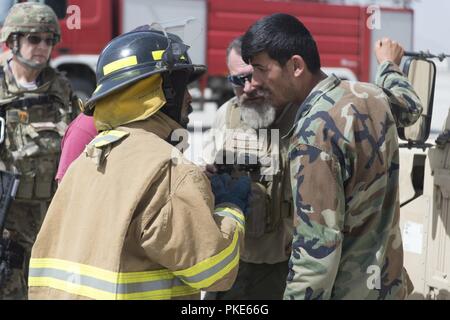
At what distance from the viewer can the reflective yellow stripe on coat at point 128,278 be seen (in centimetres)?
189

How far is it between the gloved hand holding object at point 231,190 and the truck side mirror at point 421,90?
2.79ft

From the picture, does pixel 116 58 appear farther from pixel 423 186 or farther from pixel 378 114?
pixel 423 186

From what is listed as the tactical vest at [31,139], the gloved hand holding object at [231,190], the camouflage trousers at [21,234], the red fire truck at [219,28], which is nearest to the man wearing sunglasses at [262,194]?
the gloved hand holding object at [231,190]

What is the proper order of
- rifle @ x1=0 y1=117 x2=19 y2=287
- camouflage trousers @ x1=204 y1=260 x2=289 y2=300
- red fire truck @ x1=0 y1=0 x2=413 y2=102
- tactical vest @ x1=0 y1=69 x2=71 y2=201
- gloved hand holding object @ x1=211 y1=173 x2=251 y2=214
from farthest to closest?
red fire truck @ x1=0 y1=0 x2=413 y2=102 < tactical vest @ x1=0 y1=69 x2=71 y2=201 < rifle @ x1=0 y1=117 x2=19 y2=287 < camouflage trousers @ x1=204 y1=260 x2=289 y2=300 < gloved hand holding object @ x1=211 y1=173 x2=251 y2=214

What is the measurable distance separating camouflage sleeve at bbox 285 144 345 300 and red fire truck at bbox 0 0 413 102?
8.48 m

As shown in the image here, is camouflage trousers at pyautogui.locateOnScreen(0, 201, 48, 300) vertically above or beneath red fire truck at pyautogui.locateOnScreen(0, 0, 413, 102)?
beneath

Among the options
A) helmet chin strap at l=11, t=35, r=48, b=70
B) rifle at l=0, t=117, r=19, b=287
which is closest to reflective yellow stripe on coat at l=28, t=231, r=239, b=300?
rifle at l=0, t=117, r=19, b=287

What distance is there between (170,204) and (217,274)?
0.89ft

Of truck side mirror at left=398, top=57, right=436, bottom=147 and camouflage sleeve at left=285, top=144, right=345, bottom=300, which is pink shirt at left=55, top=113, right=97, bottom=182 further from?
truck side mirror at left=398, top=57, right=436, bottom=147

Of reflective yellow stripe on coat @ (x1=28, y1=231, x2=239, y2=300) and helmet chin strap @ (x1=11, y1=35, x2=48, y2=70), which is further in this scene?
helmet chin strap @ (x1=11, y1=35, x2=48, y2=70)

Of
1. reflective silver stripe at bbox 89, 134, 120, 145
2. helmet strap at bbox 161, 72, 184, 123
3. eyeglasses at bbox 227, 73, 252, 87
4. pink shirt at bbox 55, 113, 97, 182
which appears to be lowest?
pink shirt at bbox 55, 113, 97, 182

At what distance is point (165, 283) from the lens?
1.99 metres

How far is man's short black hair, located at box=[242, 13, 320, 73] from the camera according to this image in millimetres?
2047
